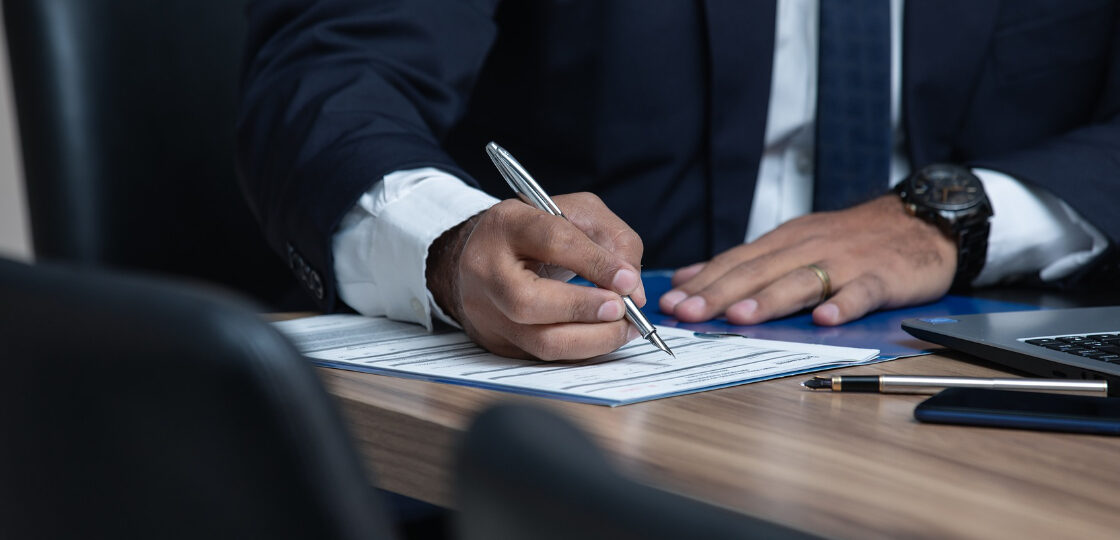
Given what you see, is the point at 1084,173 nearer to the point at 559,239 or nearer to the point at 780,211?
the point at 780,211

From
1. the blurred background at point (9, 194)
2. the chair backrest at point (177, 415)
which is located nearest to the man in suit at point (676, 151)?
the chair backrest at point (177, 415)

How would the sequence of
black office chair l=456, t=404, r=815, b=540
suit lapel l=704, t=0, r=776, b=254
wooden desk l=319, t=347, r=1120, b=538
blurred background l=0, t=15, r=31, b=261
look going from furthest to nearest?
blurred background l=0, t=15, r=31, b=261 < suit lapel l=704, t=0, r=776, b=254 < wooden desk l=319, t=347, r=1120, b=538 < black office chair l=456, t=404, r=815, b=540

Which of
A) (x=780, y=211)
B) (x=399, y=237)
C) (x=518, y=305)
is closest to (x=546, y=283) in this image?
(x=518, y=305)

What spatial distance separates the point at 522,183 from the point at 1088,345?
363mm

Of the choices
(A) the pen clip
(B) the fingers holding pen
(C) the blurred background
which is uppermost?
(A) the pen clip

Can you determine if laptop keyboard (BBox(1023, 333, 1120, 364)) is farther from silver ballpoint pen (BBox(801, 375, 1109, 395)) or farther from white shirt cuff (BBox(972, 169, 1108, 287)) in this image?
white shirt cuff (BBox(972, 169, 1108, 287))

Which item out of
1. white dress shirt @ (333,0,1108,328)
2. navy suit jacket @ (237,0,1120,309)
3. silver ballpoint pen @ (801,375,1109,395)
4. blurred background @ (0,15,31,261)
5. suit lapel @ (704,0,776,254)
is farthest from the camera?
blurred background @ (0,15,31,261)

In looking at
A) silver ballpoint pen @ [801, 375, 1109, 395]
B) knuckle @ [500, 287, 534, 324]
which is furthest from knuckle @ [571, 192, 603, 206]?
silver ballpoint pen @ [801, 375, 1109, 395]

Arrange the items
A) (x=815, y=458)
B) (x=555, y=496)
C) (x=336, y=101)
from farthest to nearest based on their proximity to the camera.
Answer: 1. (x=336, y=101)
2. (x=815, y=458)
3. (x=555, y=496)

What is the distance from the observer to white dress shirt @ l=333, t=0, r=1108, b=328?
2.64 feet

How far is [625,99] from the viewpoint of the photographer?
119 centimetres

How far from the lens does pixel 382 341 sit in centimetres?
72

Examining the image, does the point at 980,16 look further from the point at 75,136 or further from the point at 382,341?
the point at 75,136

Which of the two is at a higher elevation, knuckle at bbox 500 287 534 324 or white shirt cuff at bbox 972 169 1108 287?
knuckle at bbox 500 287 534 324
